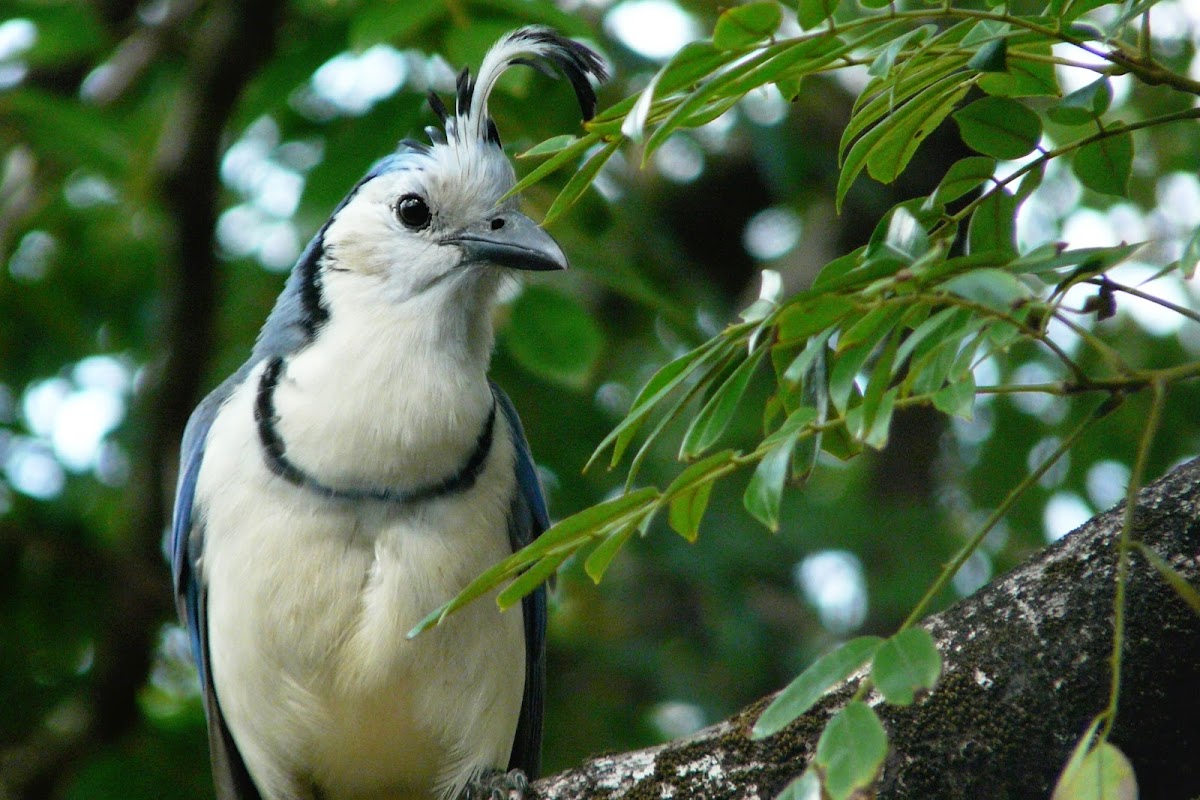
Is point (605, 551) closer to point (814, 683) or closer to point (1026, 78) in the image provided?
point (814, 683)

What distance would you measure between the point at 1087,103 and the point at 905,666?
946 mm

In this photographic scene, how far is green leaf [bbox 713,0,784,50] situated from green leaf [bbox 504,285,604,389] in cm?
245

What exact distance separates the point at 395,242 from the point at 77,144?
5.25 ft

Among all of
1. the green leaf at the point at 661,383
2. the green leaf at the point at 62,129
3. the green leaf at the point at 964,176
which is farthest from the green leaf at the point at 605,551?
the green leaf at the point at 62,129

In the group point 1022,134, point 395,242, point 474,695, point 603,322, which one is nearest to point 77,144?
point 395,242

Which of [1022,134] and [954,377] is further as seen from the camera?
[1022,134]

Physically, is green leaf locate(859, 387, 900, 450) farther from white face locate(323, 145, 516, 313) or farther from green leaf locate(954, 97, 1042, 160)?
white face locate(323, 145, 516, 313)

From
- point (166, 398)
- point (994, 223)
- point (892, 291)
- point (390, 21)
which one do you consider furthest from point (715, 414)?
point (166, 398)

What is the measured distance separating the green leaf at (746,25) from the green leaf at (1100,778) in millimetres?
994

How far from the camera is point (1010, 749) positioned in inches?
89.7

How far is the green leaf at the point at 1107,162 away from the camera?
90.5 inches

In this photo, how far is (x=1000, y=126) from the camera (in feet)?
7.33

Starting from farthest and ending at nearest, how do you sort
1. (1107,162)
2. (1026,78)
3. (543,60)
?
(543,60) → (1107,162) → (1026,78)

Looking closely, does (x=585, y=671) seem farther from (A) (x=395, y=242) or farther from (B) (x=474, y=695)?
(A) (x=395, y=242)
